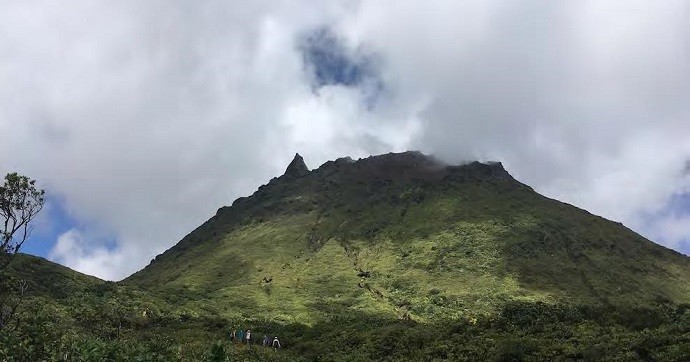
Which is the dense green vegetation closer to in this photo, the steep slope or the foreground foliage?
the foreground foliage

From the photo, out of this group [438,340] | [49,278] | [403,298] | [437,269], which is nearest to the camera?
[438,340]

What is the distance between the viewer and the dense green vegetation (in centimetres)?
4103

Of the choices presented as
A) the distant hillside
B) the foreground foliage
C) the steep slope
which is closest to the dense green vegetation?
the foreground foliage

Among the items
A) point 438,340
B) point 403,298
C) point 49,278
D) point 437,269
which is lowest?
point 438,340

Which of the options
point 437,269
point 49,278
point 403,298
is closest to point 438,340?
point 403,298

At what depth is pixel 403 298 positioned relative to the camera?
13462cm

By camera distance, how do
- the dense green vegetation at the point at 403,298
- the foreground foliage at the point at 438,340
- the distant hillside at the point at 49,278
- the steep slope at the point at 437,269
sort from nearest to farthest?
the foreground foliage at the point at 438,340 → the dense green vegetation at the point at 403,298 → the distant hillside at the point at 49,278 → the steep slope at the point at 437,269

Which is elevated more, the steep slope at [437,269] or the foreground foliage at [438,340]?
the steep slope at [437,269]

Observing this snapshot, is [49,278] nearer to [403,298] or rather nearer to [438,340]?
[403,298]

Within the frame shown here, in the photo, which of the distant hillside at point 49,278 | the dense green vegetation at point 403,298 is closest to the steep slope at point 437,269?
the dense green vegetation at point 403,298

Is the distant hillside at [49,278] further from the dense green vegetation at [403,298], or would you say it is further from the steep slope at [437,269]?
the steep slope at [437,269]

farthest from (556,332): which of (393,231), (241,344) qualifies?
(393,231)

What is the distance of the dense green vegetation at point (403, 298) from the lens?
135 feet

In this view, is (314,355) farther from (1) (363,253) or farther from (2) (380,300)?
(1) (363,253)
